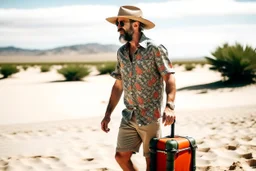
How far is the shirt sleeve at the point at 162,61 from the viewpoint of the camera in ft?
10.7

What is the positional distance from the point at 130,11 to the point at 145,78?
0.63m

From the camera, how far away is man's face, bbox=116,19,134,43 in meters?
3.42

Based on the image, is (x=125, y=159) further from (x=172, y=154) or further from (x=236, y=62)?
(x=236, y=62)

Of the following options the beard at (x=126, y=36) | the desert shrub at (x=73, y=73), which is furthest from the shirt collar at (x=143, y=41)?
the desert shrub at (x=73, y=73)

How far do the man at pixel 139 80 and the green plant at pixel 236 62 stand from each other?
12609mm

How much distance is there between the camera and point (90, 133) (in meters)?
7.34

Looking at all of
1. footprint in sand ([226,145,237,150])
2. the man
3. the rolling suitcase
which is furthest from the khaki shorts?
footprint in sand ([226,145,237,150])

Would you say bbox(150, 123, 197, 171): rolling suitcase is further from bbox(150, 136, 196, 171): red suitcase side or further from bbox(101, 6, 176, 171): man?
bbox(101, 6, 176, 171): man

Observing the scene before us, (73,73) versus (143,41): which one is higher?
(143,41)

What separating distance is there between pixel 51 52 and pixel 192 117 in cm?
19265

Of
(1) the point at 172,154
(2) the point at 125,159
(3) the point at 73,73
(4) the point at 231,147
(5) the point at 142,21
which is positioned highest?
(5) the point at 142,21

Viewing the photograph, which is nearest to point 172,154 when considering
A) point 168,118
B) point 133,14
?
point 168,118

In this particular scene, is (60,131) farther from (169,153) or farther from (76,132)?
(169,153)

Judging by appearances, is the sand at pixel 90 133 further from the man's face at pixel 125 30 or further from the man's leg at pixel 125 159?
the man's face at pixel 125 30
